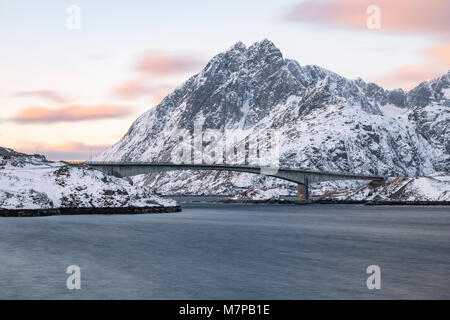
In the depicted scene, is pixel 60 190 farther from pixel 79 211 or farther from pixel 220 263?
pixel 220 263

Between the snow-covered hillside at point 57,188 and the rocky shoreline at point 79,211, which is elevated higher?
the snow-covered hillside at point 57,188

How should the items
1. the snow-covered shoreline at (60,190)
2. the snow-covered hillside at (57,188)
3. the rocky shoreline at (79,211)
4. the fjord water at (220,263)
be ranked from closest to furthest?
1. the fjord water at (220,263)
2. the rocky shoreline at (79,211)
3. the snow-covered shoreline at (60,190)
4. the snow-covered hillside at (57,188)

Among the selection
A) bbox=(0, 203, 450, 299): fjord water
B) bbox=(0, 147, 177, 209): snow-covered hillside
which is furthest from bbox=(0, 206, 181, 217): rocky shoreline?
bbox=(0, 203, 450, 299): fjord water

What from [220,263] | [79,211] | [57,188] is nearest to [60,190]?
[57,188]

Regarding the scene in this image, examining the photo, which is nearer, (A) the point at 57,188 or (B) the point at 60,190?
(A) the point at 57,188

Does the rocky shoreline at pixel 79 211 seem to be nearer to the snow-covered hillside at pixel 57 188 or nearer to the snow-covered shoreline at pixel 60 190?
the snow-covered shoreline at pixel 60 190

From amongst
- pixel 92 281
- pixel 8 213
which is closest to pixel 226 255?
pixel 92 281

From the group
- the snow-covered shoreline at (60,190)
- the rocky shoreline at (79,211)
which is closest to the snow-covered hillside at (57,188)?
the snow-covered shoreline at (60,190)
